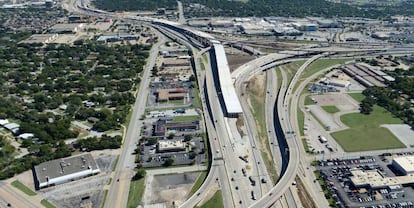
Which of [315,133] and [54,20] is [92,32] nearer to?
[54,20]

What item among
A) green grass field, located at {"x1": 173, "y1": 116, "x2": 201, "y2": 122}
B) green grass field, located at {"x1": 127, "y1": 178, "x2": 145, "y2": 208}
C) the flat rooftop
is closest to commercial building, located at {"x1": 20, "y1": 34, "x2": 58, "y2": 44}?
green grass field, located at {"x1": 173, "y1": 116, "x2": 201, "y2": 122}

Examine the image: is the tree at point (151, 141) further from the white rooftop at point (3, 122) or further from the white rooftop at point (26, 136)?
the white rooftop at point (3, 122)

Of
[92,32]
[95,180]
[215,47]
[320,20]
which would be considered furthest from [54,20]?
[95,180]

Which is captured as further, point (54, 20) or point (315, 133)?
point (54, 20)

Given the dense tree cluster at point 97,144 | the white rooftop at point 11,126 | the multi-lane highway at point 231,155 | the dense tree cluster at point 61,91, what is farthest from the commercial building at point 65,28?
the dense tree cluster at point 97,144

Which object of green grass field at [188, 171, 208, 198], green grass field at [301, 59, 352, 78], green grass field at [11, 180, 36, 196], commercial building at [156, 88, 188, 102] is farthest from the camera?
green grass field at [301, 59, 352, 78]

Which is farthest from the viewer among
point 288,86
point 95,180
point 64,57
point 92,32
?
point 92,32

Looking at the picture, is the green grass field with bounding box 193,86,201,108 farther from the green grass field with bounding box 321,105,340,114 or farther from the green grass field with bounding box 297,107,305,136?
the green grass field with bounding box 321,105,340,114
